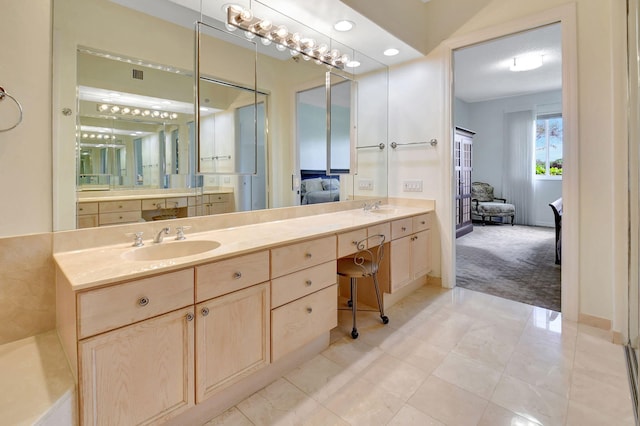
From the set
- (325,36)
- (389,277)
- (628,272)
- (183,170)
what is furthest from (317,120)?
(628,272)

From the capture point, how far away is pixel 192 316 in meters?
1.24

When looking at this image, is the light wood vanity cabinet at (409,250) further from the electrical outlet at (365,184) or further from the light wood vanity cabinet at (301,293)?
the light wood vanity cabinet at (301,293)

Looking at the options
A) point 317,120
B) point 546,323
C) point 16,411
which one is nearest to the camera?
point 16,411

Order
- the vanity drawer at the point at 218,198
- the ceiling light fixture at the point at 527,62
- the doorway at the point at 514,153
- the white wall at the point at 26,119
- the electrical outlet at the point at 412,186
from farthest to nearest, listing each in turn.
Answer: the ceiling light fixture at the point at 527,62
the doorway at the point at 514,153
the electrical outlet at the point at 412,186
the vanity drawer at the point at 218,198
the white wall at the point at 26,119

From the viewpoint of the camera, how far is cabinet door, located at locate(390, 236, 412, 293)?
249 centimetres

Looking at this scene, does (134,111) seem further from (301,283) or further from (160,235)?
(301,283)

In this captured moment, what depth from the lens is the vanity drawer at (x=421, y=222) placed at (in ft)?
9.05

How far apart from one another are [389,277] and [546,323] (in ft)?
3.81

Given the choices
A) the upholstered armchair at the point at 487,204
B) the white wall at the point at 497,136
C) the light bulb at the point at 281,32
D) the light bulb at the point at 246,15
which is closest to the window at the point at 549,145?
the white wall at the point at 497,136

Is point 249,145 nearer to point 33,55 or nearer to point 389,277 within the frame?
point 33,55

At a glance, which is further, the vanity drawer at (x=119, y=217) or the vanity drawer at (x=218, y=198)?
the vanity drawer at (x=218, y=198)

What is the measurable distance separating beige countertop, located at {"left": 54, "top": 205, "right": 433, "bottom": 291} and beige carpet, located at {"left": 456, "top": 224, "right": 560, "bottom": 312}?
1.45 metres

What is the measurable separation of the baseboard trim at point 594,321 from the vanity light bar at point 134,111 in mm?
3062

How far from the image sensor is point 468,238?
5.52 meters
